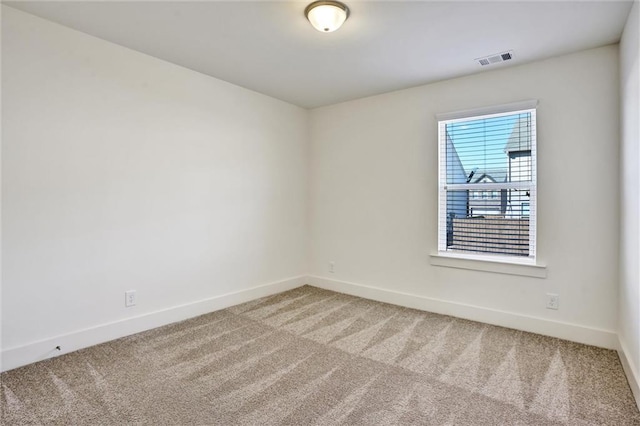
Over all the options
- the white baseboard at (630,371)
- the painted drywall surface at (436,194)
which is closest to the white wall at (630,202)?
the white baseboard at (630,371)

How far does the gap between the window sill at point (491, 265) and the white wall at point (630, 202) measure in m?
0.59

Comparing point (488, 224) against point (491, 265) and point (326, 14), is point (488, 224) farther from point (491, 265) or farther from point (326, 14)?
point (326, 14)

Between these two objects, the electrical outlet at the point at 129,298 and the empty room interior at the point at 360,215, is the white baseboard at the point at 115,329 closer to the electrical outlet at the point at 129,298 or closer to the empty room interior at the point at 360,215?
the empty room interior at the point at 360,215

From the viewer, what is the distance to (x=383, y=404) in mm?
1968

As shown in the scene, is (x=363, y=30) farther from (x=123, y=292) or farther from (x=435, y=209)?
(x=123, y=292)

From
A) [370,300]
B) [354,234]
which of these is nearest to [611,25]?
[354,234]

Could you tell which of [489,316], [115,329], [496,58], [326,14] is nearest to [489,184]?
[496,58]

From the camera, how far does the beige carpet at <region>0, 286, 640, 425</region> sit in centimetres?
186

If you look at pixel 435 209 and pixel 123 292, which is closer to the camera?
pixel 123 292

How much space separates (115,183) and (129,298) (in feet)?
3.31

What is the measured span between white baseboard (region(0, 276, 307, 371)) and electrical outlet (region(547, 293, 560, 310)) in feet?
9.67

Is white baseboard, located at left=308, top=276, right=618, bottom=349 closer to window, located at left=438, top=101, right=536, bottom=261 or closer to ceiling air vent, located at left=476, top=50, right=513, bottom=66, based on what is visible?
window, located at left=438, top=101, right=536, bottom=261

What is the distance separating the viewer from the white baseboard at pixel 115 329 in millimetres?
2357

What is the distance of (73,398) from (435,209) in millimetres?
3386
